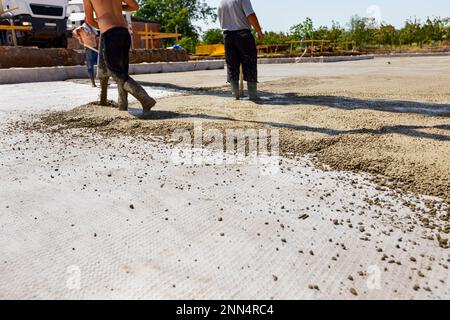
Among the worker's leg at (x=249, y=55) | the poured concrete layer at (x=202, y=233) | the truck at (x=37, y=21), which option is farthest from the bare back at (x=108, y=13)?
the truck at (x=37, y=21)

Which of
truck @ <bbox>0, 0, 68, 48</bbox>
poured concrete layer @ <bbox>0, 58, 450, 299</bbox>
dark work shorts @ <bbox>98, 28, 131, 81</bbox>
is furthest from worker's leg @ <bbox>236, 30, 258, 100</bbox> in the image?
truck @ <bbox>0, 0, 68, 48</bbox>

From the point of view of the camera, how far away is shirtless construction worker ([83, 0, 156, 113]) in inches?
162

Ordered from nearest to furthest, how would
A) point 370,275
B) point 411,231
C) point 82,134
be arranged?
point 370,275 < point 411,231 < point 82,134

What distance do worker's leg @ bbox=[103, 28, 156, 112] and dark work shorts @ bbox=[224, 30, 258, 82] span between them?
144cm

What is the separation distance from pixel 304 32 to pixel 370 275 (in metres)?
29.2

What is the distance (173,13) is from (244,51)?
39198 millimetres

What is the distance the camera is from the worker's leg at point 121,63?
4137 millimetres

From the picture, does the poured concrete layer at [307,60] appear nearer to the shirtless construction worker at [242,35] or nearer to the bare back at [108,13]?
the shirtless construction worker at [242,35]

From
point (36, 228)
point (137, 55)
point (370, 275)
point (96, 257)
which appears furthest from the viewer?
point (137, 55)

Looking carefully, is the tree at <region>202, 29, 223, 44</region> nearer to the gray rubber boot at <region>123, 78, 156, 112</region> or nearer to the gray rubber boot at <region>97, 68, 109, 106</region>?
the gray rubber boot at <region>97, 68, 109, 106</region>

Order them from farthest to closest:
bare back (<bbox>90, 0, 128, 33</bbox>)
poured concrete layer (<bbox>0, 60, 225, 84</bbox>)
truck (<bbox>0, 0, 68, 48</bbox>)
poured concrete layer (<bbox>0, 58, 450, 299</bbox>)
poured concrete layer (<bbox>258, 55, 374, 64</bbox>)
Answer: poured concrete layer (<bbox>258, 55, 374, 64</bbox>) < truck (<bbox>0, 0, 68, 48</bbox>) < poured concrete layer (<bbox>0, 60, 225, 84</bbox>) < bare back (<bbox>90, 0, 128, 33</bbox>) < poured concrete layer (<bbox>0, 58, 450, 299</bbox>)
